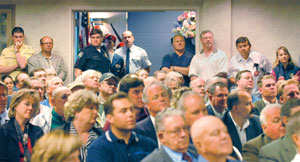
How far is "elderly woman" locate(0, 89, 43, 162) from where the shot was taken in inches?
164

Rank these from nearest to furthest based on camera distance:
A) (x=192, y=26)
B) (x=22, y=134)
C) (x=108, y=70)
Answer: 1. (x=22, y=134)
2. (x=108, y=70)
3. (x=192, y=26)

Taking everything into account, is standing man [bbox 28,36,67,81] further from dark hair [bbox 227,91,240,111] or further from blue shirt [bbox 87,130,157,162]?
blue shirt [bbox 87,130,157,162]

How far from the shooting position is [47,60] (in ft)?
27.1

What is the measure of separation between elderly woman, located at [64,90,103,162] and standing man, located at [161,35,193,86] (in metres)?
3.52

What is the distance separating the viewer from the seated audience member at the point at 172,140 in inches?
141

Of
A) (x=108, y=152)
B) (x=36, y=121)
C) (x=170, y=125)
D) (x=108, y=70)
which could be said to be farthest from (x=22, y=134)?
(x=108, y=70)

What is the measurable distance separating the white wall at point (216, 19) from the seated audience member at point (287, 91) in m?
2.72

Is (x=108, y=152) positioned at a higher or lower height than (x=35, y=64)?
lower

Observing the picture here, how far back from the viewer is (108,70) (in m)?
7.72

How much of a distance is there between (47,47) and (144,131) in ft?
13.6

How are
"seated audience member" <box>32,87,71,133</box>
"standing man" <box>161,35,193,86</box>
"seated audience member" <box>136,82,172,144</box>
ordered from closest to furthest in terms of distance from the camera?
"seated audience member" <box>136,82,172,144</box>, "seated audience member" <box>32,87,71,133</box>, "standing man" <box>161,35,193,86</box>

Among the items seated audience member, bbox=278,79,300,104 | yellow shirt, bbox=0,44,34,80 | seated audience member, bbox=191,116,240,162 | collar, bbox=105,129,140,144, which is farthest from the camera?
yellow shirt, bbox=0,44,34,80

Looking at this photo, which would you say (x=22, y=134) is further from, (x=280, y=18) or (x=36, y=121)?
(x=280, y=18)

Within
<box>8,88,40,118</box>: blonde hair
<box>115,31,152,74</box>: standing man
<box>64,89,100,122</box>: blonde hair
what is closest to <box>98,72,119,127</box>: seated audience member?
<box>8,88,40,118</box>: blonde hair
